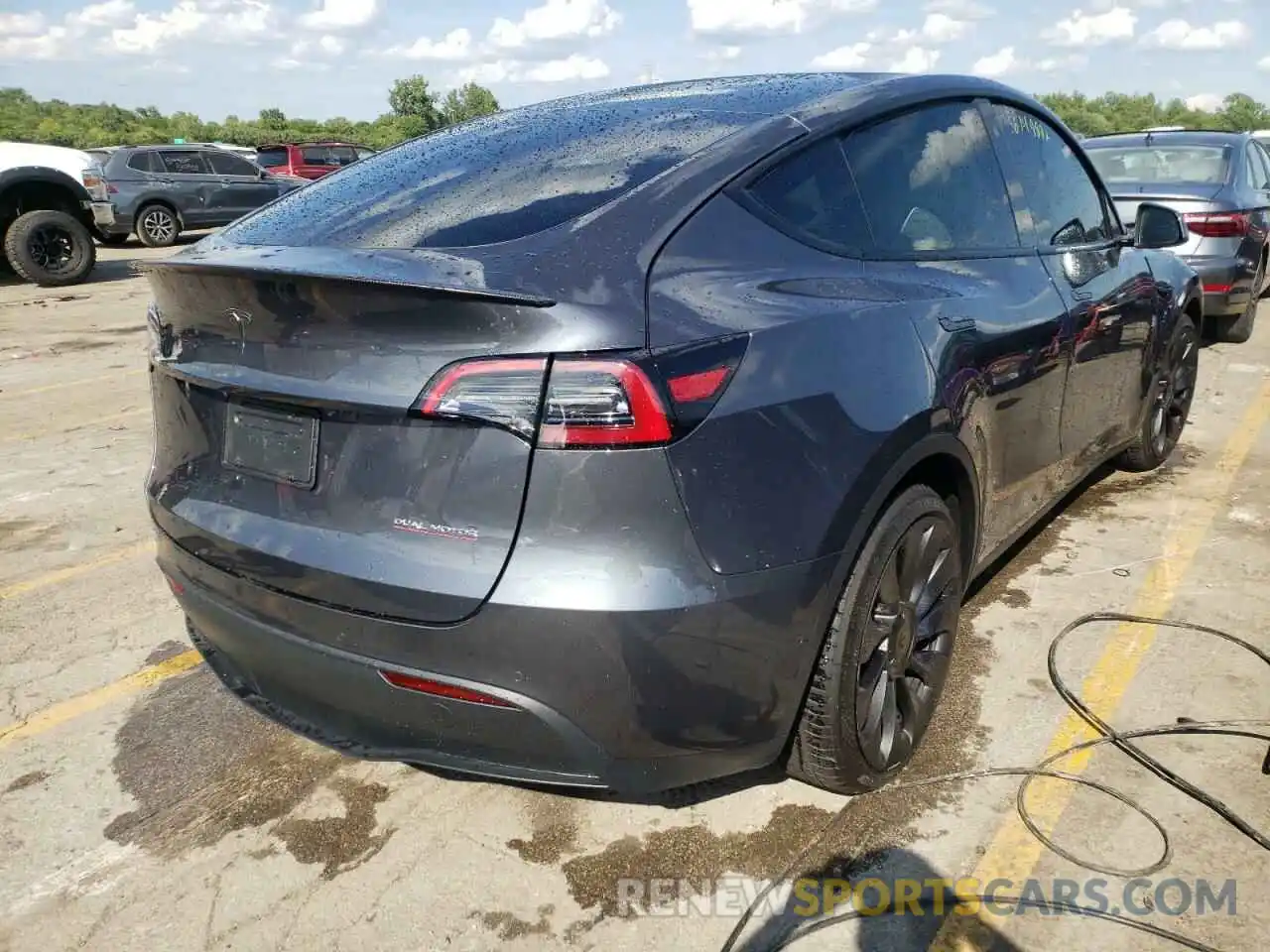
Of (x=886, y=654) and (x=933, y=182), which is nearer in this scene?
(x=886, y=654)

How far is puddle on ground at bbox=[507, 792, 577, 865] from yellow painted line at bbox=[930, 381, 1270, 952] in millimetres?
840

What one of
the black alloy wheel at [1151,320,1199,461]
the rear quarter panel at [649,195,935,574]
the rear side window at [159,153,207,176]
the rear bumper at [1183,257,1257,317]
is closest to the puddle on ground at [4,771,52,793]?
the rear quarter panel at [649,195,935,574]

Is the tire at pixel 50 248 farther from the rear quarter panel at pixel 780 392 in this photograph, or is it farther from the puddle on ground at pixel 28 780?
the rear quarter panel at pixel 780 392

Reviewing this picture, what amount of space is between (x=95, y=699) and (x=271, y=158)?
21.7 m

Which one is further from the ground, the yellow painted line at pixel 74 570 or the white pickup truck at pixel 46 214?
the white pickup truck at pixel 46 214

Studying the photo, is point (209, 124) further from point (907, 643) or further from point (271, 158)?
point (907, 643)

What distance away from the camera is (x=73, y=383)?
749 centimetres

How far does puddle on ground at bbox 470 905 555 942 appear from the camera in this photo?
212 centimetres

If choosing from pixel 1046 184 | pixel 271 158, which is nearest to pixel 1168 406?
pixel 1046 184

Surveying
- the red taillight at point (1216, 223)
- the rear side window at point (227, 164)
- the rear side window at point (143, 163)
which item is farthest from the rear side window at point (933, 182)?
the rear side window at point (227, 164)

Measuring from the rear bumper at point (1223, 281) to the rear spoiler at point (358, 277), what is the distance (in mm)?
6655

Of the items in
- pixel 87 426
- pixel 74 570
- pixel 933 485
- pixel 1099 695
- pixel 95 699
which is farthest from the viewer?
pixel 87 426

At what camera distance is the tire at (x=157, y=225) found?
1698 cm

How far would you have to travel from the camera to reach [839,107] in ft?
8.29
